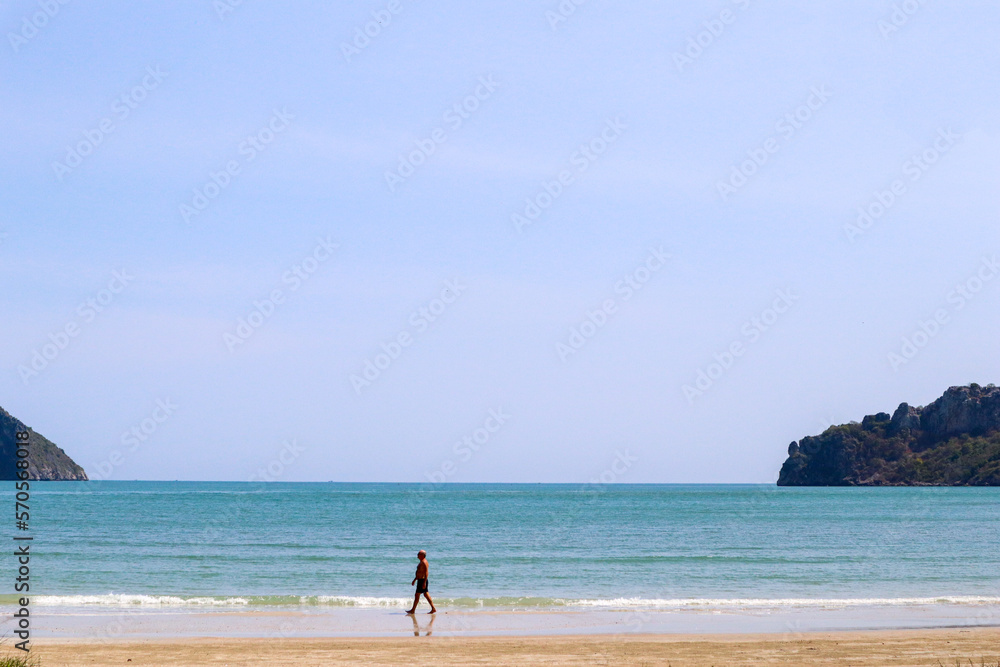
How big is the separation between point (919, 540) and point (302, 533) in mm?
33066

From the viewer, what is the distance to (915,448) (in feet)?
Answer: 572

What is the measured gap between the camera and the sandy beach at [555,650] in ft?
55.1

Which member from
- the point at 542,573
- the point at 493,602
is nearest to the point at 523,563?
the point at 542,573

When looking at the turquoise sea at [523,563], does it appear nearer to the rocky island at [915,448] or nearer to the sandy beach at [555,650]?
the sandy beach at [555,650]

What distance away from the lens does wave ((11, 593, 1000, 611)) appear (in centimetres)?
2528

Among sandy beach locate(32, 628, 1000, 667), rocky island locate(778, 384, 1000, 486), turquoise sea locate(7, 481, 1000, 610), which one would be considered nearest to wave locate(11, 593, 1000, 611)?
turquoise sea locate(7, 481, 1000, 610)

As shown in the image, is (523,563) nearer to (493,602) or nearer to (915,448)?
(493,602)

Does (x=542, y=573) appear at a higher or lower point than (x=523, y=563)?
lower

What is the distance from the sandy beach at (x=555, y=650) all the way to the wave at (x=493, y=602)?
5518 millimetres

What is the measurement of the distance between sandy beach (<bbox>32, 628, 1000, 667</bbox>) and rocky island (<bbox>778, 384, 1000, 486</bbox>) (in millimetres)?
155322

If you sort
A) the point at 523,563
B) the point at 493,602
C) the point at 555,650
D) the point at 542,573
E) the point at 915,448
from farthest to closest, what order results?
1. the point at 915,448
2. the point at 523,563
3. the point at 542,573
4. the point at 493,602
5. the point at 555,650

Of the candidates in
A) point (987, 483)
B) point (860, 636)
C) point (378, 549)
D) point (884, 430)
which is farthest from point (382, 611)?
point (884, 430)

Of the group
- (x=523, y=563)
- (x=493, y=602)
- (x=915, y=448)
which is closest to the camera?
(x=493, y=602)

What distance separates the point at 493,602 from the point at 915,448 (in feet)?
549
